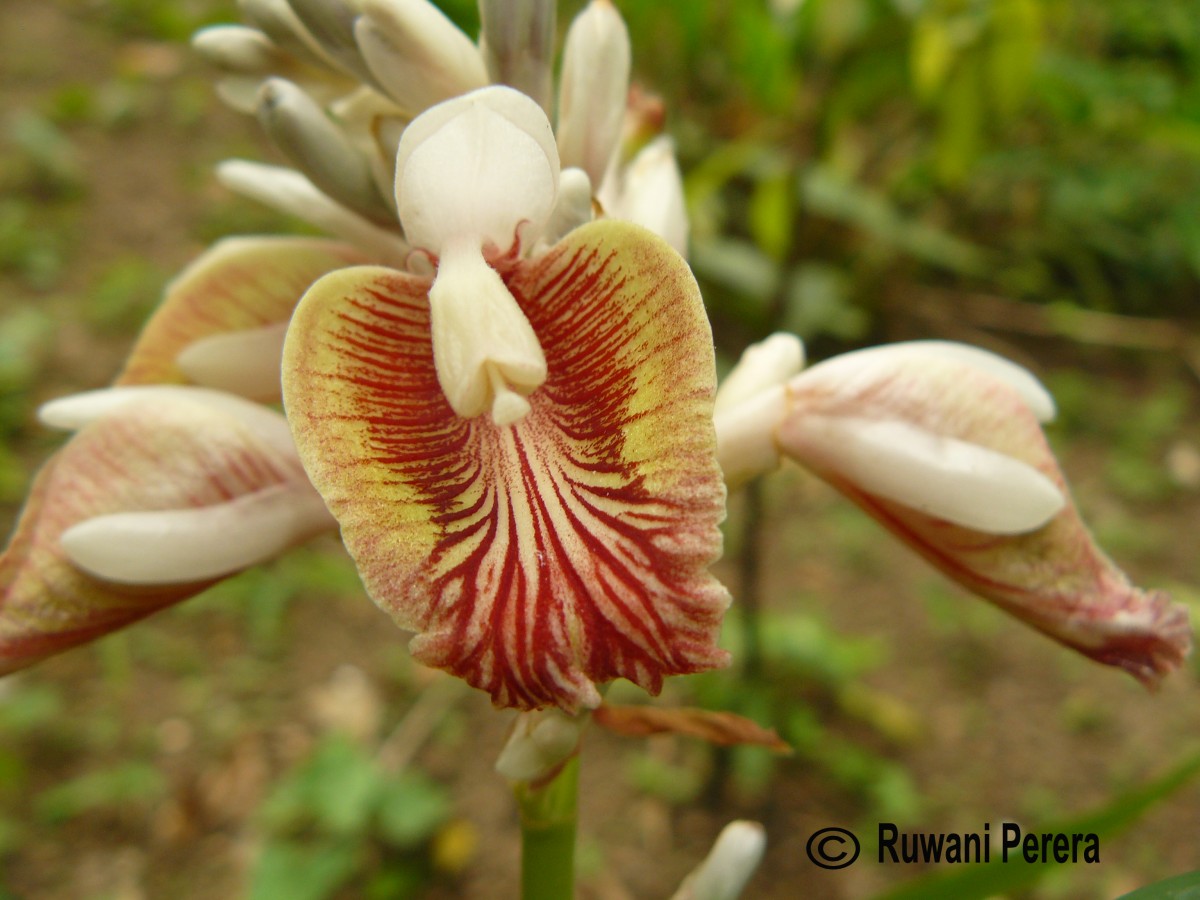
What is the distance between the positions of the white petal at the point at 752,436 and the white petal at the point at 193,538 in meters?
0.27

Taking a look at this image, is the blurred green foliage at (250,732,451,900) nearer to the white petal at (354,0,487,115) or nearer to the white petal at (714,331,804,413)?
the white petal at (714,331,804,413)

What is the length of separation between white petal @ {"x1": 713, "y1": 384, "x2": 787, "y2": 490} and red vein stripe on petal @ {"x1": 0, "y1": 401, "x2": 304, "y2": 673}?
0.94ft

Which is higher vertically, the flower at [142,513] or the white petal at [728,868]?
the flower at [142,513]

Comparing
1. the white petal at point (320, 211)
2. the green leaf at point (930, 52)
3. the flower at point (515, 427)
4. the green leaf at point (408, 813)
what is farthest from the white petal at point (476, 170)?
the green leaf at point (408, 813)

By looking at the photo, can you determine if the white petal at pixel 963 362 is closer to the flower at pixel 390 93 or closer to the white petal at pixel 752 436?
the white petal at pixel 752 436

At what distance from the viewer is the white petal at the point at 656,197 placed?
2.32 ft

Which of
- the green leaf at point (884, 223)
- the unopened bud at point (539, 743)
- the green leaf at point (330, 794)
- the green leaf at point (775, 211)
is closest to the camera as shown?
the unopened bud at point (539, 743)

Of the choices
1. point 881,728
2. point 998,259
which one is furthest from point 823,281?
point 881,728

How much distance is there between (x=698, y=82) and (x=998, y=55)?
1.03 m

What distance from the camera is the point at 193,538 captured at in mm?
603

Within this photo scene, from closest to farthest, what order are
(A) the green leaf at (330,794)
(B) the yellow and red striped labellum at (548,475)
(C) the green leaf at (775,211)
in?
1. (B) the yellow and red striped labellum at (548,475)
2. (A) the green leaf at (330,794)
3. (C) the green leaf at (775,211)

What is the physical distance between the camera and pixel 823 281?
98.9 inches

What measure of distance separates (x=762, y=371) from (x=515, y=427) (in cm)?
26

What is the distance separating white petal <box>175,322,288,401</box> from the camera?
0.71 meters
